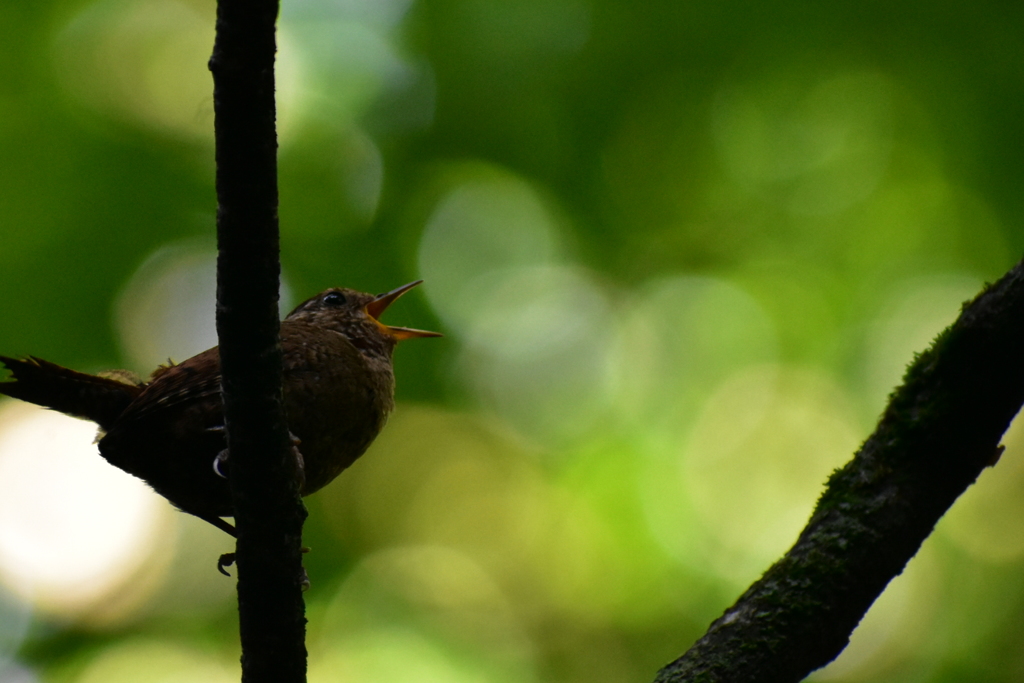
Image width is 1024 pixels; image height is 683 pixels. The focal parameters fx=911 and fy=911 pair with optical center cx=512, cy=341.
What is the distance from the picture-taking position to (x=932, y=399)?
8.30 ft

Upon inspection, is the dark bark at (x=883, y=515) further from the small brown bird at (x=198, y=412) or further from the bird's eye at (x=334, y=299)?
the bird's eye at (x=334, y=299)

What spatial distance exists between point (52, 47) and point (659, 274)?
4514mm

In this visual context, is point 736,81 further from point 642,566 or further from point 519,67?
point 642,566

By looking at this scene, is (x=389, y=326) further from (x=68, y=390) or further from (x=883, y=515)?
(x=883, y=515)

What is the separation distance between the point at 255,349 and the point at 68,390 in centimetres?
142

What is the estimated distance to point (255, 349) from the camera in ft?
6.72

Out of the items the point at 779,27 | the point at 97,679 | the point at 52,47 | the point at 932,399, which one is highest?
the point at 52,47

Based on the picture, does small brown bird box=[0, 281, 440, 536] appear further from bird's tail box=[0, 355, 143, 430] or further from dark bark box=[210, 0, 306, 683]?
dark bark box=[210, 0, 306, 683]

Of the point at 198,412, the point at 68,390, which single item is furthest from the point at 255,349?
the point at 68,390

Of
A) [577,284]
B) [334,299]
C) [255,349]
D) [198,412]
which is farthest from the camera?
[577,284]

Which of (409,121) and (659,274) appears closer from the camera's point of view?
(409,121)

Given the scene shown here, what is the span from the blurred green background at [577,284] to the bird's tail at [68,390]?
7.80ft

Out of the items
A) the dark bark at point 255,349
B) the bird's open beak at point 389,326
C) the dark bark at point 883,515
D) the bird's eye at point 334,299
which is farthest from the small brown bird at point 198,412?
the dark bark at point 883,515

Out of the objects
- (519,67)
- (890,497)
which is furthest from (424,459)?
(890,497)
